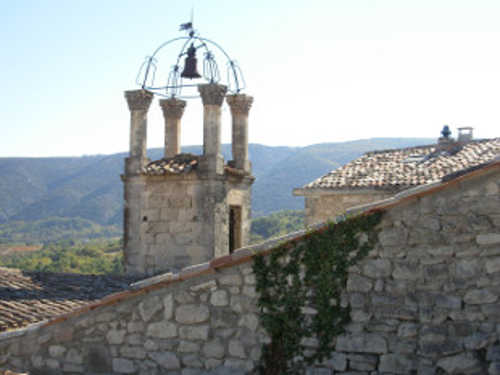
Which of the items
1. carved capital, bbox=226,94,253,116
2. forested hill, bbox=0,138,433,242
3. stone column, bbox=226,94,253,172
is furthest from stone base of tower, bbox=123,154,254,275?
forested hill, bbox=0,138,433,242

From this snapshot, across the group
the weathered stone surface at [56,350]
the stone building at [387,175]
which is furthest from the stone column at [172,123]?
the weathered stone surface at [56,350]

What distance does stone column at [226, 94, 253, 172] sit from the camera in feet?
38.2

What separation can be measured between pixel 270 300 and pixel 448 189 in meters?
2.08

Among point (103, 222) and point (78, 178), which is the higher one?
point (78, 178)

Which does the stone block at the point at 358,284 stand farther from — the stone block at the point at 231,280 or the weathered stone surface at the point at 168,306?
the weathered stone surface at the point at 168,306

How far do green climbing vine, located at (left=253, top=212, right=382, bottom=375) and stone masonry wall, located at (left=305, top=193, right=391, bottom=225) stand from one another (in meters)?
8.45

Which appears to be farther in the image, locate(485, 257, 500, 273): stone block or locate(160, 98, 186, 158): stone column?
locate(160, 98, 186, 158): stone column

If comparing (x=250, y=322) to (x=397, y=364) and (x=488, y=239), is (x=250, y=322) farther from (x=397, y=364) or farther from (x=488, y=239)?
(x=488, y=239)

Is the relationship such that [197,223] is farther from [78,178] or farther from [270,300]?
[78,178]

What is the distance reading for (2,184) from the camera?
10500 centimetres

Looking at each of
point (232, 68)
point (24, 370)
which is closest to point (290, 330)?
point (24, 370)

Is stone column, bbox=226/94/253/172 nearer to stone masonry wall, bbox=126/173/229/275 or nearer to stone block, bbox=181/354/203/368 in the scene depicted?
stone masonry wall, bbox=126/173/229/275

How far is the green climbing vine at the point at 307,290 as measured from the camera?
5676 millimetres

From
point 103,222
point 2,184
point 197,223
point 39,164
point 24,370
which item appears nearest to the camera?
point 24,370
